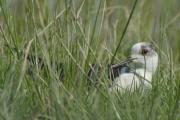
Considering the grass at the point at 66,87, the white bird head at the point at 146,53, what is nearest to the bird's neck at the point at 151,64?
the white bird head at the point at 146,53

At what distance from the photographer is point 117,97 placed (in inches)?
103

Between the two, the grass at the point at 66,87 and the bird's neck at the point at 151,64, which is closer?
the grass at the point at 66,87

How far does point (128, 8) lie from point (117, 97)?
2.35 m

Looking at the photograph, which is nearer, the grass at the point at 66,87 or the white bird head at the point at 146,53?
the grass at the point at 66,87

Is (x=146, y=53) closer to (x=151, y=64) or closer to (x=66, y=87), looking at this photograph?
(x=151, y=64)

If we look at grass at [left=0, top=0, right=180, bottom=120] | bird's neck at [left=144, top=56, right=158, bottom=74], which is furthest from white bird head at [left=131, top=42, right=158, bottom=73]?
grass at [left=0, top=0, right=180, bottom=120]

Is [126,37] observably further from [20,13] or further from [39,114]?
[39,114]

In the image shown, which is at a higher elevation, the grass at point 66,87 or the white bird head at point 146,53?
the grass at point 66,87

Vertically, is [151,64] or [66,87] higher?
[66,87]

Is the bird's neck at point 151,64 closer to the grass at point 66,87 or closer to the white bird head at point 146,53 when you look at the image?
the white bird head at point 146,53

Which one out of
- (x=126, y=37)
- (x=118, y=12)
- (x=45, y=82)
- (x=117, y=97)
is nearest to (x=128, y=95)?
(x=117, y=97)

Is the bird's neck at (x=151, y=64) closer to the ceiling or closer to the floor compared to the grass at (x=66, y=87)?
closer to the floor

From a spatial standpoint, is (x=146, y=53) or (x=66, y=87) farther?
(x=146, y=53)

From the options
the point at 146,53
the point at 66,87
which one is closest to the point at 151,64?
the point at 146,53
